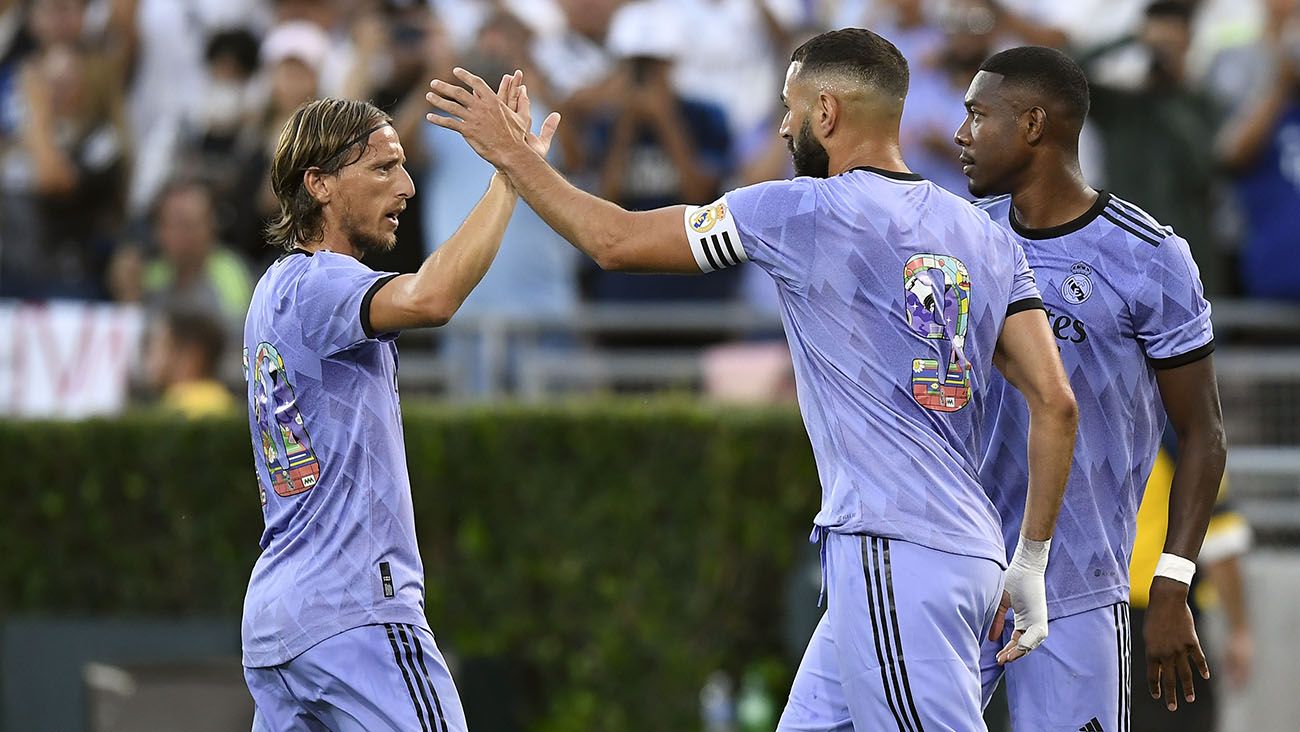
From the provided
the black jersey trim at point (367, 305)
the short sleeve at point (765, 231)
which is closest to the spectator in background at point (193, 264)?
the black jersey trim at point (367, 305)

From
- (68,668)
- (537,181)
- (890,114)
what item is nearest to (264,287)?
(537,181)

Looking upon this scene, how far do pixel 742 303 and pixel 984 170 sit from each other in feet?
19.1

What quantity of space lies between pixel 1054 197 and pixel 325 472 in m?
2.30

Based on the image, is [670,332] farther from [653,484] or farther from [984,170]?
[984,170]

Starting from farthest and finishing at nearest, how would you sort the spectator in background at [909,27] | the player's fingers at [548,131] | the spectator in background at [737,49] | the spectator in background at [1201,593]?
the spectator in background at [737,49], the spectator in background at [909,27], the spectator in background at [1201,593], the player's fingers at [548,131]

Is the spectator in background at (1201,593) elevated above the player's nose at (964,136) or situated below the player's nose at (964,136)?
below

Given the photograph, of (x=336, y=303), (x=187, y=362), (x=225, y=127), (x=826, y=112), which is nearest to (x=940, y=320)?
(x=826, y=112)

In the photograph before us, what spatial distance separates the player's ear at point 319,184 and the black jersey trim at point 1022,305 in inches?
76.3

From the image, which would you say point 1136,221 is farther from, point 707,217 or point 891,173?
point 707,217

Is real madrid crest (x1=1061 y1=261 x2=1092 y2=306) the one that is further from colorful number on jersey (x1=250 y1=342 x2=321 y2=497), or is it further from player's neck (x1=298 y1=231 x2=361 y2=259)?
colorful number on jersey (x1=250 y1=342 x2=321 y2=497)

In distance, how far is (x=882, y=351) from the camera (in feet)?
16.8

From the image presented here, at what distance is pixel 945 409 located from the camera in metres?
5.14

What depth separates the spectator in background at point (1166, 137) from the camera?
1052 cm

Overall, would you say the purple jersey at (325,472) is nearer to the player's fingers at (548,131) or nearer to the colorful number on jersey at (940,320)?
the player's fingers at (548,131)
